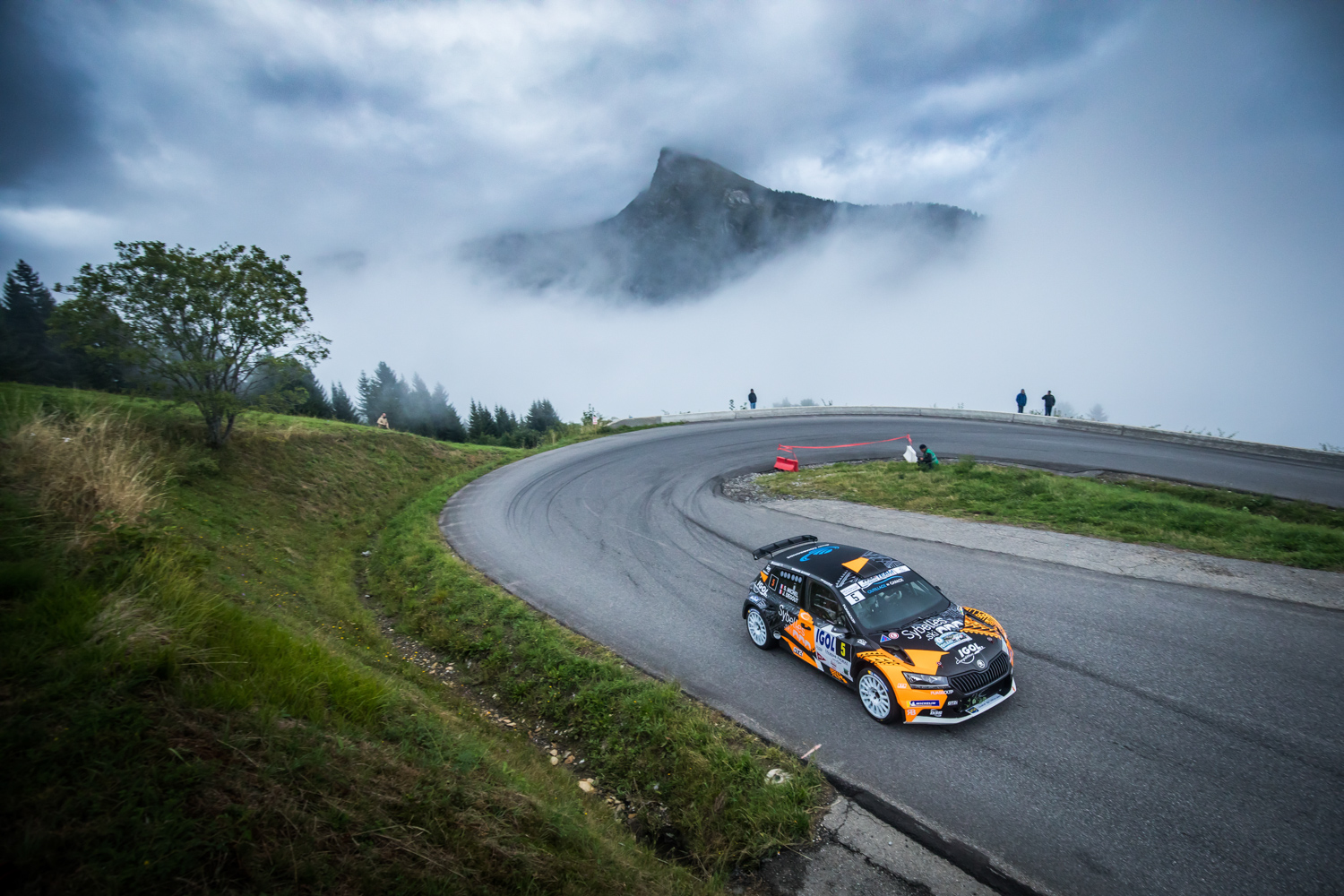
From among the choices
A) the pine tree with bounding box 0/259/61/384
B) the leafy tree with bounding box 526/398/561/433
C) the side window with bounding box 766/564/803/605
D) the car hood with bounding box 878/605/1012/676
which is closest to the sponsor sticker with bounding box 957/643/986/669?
the car hood with bounding box 878/605/1012/676

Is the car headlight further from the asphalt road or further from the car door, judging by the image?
the car door

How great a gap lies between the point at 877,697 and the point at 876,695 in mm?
22

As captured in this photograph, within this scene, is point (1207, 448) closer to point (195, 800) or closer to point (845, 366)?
point (195, 800)

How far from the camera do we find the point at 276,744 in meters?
4.23

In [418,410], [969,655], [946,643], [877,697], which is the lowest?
[877,697]

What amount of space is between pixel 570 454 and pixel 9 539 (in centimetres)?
1974

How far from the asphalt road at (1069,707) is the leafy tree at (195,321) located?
7.52 m

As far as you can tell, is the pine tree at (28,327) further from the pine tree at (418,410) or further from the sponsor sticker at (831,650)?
the pine tree at (418,410)

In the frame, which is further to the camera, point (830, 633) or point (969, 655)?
point (830, 633)

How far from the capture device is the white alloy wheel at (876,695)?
6.70m

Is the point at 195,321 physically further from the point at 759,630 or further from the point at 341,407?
the point at 341,407

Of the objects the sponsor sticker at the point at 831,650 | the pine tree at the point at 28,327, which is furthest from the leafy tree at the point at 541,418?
the sponsor sticker at the point at 831,650

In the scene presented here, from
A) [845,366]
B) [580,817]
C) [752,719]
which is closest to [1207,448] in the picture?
[752,719]

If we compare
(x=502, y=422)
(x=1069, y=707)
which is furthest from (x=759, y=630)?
(x=502, y=422)
